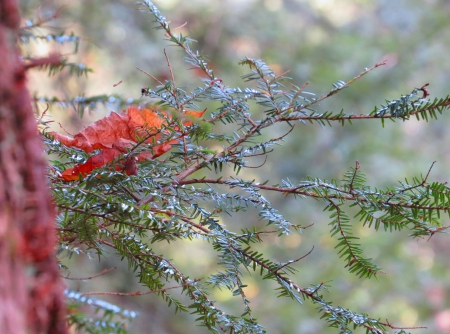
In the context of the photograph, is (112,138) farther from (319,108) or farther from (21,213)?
(319,108)

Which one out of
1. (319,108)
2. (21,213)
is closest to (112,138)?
(21,213)

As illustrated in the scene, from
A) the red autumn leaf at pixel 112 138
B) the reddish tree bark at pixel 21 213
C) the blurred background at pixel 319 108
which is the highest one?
the blurred background at pixel 319 108

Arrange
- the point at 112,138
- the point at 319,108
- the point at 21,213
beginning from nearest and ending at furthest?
the point at 21,213, the point at 112,138, the point at 319,108

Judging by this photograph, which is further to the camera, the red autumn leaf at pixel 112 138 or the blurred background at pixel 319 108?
the blurred background at pixel 319 108

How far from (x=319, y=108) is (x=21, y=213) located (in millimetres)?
3596

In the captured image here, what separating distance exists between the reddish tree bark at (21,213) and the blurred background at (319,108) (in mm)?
2875

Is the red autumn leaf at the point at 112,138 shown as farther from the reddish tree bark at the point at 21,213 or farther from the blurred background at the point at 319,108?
the blurred background at the point at 319,108

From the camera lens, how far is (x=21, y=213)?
0.37 m

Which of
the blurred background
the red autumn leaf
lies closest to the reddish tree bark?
the red autumn leaf

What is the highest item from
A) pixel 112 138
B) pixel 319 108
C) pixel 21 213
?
pixel 319 108

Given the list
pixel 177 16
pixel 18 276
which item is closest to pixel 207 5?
pixel 177 16

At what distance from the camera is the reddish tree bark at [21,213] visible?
1.18 feet

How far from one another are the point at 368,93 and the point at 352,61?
340mm

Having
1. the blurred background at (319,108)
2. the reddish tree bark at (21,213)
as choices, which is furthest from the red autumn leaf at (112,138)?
the blurred background at (319,108)
